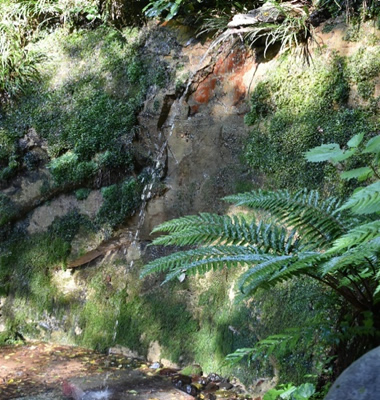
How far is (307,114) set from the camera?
13.5 feet

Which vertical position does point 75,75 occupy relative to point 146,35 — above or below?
below

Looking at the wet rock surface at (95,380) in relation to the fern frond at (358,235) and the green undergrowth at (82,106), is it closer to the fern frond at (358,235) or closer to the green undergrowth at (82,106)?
the green undergrowth at (82,106)

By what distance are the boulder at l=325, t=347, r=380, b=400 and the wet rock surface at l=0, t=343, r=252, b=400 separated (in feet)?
7.26

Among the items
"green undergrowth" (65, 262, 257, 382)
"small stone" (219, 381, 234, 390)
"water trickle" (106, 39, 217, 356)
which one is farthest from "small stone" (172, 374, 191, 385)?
"water trickle" (106, 39, 217, 356)

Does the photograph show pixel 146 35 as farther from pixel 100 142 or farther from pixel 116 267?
pixel 116 267

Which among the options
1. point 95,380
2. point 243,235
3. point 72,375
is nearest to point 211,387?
point 95,380

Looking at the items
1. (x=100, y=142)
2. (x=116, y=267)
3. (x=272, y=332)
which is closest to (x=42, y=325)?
(x=116, y=267)

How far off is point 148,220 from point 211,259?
2.46 m

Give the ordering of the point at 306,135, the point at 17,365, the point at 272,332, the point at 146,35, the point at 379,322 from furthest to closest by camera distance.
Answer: the point at 146,35 < the point at 17,365 < the point at 306,135 < the point at 272,332 < the point at 379,322

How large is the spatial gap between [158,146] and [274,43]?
60.2 inches

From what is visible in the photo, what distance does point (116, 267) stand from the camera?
499 cm

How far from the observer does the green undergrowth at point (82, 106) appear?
17.1 ft

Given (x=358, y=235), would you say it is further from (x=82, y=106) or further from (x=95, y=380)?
(x=82, y=106)

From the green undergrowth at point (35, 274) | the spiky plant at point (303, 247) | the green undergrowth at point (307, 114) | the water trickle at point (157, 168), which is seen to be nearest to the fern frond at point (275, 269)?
the spiky plant at point (303, 247)
